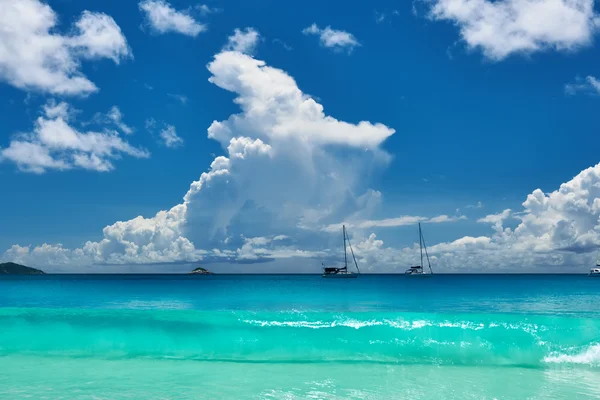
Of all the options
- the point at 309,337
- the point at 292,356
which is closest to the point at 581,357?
the point at 309,337

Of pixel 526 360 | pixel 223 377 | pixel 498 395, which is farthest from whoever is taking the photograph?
pixel 526 360

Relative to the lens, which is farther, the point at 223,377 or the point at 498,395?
the point at 223,377

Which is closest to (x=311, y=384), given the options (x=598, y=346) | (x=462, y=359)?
(x=462, y=359)

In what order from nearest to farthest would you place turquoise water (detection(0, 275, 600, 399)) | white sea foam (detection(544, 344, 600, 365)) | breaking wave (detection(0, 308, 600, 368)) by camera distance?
turquoise water (detection(0, 275, 600, 399)) < white sea foam (detection(544, 344, 600, 365)) < breaking wave (detection(0, 308, 600, 368))

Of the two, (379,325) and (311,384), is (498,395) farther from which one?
(379,325)

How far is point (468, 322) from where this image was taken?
17.7 m

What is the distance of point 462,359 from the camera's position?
16078mm

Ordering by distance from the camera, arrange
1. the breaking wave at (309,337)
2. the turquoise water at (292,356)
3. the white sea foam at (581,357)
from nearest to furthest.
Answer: the turquoise water at (292,356)
the white sea foam at (581,357)
the breaking wave at (309,337)

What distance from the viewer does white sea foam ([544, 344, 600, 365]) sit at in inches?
607

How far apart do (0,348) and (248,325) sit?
870 cm

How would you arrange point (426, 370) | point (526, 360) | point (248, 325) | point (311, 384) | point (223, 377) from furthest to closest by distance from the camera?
point (248, 325), point (526, 360), point (426, 370), point (223, 377), point (311, 384)

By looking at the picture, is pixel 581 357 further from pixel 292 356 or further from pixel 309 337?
pixel 292 356

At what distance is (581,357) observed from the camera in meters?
15.6

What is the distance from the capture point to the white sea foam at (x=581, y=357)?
607 inches
